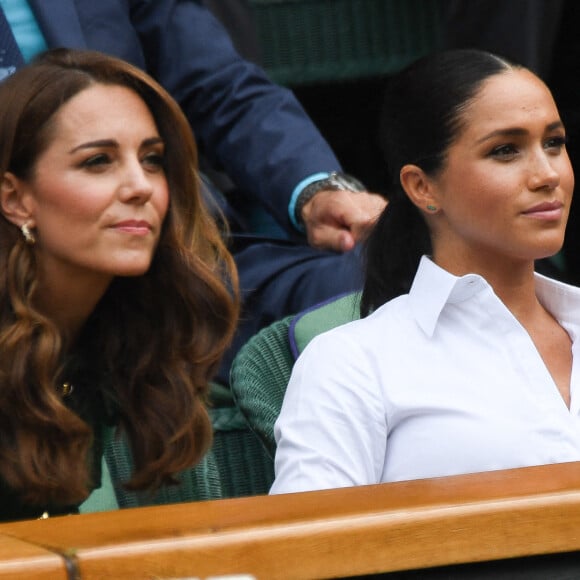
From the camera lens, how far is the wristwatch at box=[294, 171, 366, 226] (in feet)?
10.3

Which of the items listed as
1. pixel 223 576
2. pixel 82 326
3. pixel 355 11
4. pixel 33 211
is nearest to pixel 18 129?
pixel 33 211

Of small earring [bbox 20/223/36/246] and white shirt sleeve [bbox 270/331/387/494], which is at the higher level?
small earring [bbox 20/223/36/246]

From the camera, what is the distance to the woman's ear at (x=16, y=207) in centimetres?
248

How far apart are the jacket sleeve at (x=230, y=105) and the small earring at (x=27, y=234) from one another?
0.87 meters

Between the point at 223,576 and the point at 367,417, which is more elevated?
the point at 223,576

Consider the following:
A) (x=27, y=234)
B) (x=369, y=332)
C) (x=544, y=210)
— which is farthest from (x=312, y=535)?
(x=27, y=234)

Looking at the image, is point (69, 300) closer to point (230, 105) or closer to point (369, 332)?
point (369, 332)

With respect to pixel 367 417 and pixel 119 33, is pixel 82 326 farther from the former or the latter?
pixel 119 33

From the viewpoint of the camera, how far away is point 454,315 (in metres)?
2.37

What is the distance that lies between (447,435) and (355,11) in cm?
238

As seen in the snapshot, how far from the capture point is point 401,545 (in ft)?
4.48

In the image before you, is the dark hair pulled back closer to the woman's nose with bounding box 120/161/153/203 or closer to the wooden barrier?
the woman's nose with bounding box 120/161/153/203

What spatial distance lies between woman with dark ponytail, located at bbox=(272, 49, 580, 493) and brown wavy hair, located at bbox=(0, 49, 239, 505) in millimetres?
296

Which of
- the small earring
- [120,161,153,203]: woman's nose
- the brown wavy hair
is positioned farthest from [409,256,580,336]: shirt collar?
the small earring
